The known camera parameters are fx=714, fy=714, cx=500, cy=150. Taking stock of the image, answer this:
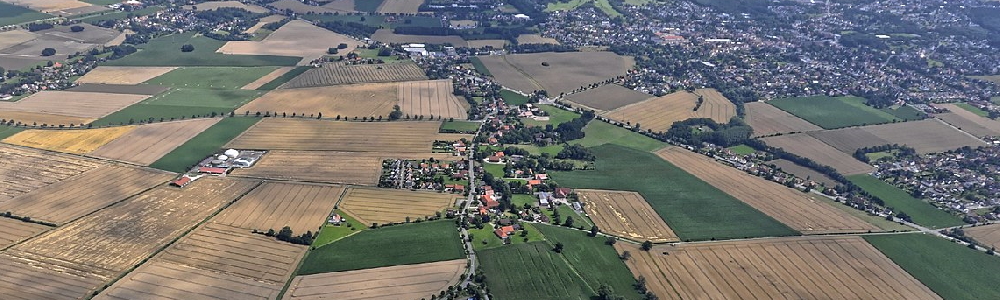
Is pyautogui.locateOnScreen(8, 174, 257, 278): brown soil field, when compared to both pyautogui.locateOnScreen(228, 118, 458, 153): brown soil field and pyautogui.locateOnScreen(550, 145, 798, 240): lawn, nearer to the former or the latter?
pyautogui.locateOnScreen(228, 118, 458, 153): brown soil field

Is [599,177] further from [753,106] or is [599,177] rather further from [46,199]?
[46,199]

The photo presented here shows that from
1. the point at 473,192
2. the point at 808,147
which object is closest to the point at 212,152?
the point at 473,192

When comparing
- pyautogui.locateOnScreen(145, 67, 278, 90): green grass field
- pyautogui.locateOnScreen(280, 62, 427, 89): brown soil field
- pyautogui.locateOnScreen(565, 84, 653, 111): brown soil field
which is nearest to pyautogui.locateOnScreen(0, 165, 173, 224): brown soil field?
pyautogui.locateOnScreen(145, 67, 278, 90): green grass field

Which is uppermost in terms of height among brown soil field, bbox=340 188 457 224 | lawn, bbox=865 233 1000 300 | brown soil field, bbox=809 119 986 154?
brown soil field, bbox=809 119 986 154

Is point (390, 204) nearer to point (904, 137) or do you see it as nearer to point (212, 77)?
point (212, 77)

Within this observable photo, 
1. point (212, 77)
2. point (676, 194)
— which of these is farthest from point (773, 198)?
point (212, 77)

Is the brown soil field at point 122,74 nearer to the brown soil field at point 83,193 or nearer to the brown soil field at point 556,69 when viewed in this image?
the brown soil field at point 83,193
